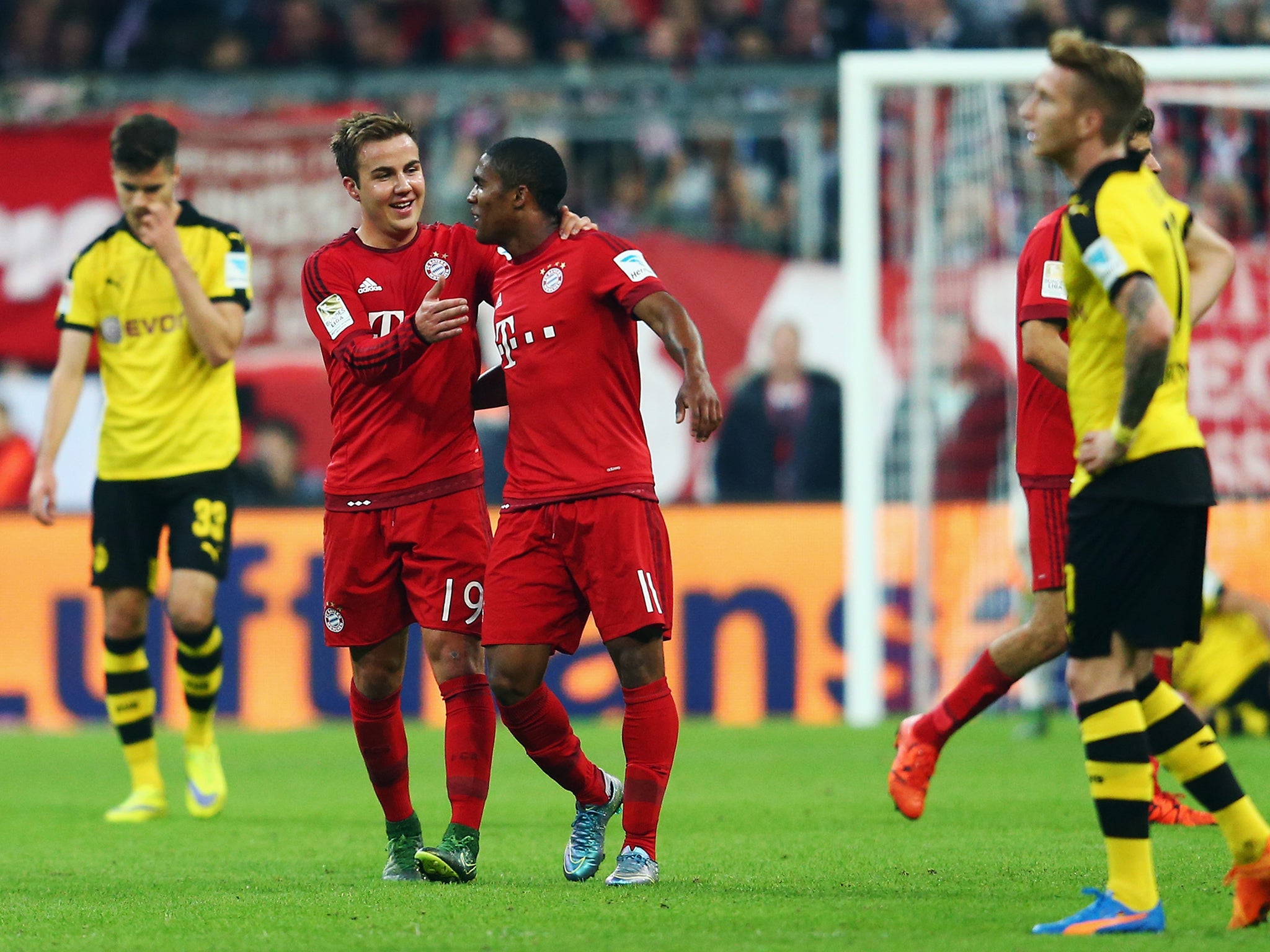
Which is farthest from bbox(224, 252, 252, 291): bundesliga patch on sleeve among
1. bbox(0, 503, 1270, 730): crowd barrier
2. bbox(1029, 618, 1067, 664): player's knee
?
bbox(0, 503, 1270, 730): crowd barrier

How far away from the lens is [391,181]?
5.59 metres

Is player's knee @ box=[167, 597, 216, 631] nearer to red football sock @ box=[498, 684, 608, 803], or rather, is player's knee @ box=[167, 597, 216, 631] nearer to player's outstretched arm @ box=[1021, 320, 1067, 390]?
red football sock @ box=[498, 684, 608, 803]

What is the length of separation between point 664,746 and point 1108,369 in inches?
66.5

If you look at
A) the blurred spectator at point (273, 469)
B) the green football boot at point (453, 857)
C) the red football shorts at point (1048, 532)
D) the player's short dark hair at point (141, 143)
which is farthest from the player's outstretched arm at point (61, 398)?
the blurred spectator at point (273, 469)

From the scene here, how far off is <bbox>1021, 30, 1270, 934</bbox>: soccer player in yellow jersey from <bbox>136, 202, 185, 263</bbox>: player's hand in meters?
3.81

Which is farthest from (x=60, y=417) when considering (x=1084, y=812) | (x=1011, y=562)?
(x=1011, y=562)

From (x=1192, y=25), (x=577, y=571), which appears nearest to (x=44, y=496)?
(x=577, y=571)

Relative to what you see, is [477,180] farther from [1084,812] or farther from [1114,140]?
[1084,812]

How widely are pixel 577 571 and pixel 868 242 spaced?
616cm

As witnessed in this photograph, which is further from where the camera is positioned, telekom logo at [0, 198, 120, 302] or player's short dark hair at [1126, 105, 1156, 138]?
telekom logo at [0, 198, 120, 302]

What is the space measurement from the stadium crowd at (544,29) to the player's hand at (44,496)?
740 cm

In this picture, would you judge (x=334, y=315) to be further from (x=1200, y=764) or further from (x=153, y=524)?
(x=1200, y=764)

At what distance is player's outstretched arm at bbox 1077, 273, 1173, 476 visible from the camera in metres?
4.16

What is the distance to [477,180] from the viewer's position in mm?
5414
